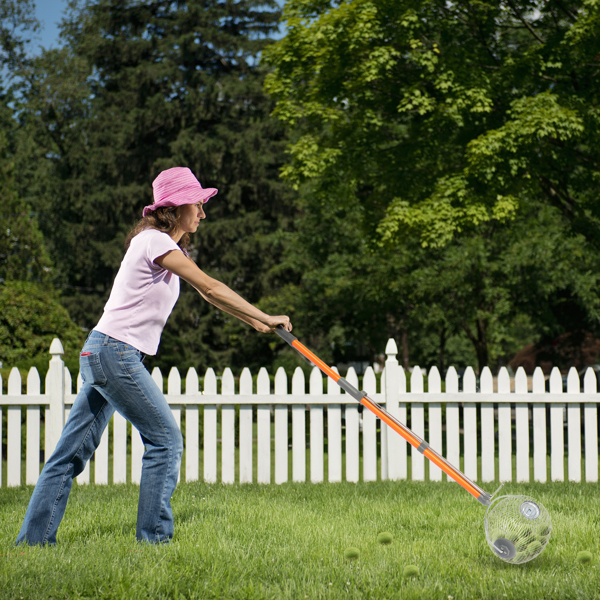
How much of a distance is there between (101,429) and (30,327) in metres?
7.29

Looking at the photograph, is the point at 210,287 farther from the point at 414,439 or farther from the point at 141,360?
the point at 414,439

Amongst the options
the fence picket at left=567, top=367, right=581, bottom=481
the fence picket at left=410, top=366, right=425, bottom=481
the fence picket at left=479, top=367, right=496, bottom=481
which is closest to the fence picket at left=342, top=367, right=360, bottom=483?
the fence picket at left=410, top=366, right=425, bottom=481

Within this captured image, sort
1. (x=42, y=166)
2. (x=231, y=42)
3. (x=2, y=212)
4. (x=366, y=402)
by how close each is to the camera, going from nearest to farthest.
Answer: (x=366, y=402) → (x=2, y=212) → (x=231, y=42) → (x=42, y=166)

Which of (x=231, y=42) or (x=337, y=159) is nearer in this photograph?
(x=337, y=159)

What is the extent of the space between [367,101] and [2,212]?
12.3 m

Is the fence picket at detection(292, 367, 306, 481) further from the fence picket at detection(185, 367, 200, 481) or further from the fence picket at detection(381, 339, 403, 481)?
the fence picket at detection(185, 367, 200, 481)

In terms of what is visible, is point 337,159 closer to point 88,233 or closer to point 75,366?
point 75,366

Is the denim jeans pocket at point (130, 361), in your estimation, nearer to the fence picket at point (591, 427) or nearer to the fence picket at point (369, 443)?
the fence picket at point (369, 443)

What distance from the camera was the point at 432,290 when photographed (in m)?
16.5

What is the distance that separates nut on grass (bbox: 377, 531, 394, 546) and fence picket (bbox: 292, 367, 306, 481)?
2.29 meters

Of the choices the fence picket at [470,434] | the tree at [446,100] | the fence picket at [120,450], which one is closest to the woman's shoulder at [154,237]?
the fence picket at [120,450]

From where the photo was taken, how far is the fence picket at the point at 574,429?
20.0 feet

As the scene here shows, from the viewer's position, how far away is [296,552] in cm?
351

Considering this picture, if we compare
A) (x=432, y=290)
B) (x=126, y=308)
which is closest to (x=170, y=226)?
(x=126, y=308)
